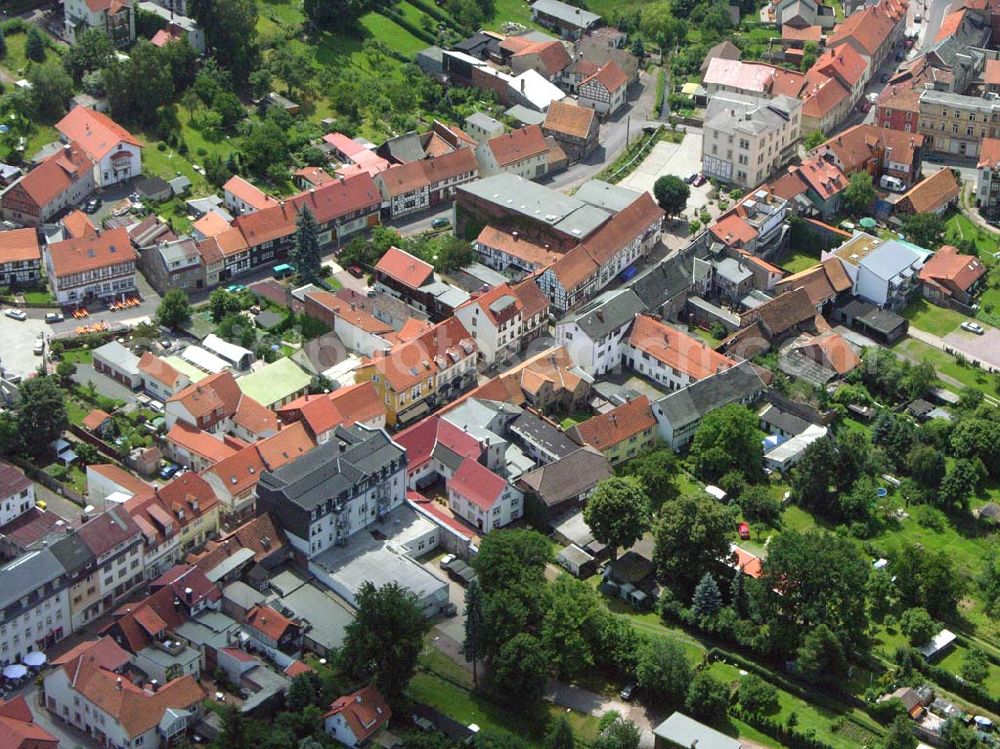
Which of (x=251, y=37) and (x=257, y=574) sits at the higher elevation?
(x=251, y=37)

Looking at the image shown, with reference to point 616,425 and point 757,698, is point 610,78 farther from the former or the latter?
point 757,698

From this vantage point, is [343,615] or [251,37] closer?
[343,615]

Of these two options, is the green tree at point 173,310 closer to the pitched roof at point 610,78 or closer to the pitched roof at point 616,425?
the pitched roof at point 616,425

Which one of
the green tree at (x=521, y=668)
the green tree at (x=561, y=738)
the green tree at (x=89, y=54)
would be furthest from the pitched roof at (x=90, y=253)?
the green tree at (x=561, y=738)

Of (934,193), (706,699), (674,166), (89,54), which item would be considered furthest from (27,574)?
(934,193)

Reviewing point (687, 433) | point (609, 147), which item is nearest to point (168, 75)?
point (609, 147)

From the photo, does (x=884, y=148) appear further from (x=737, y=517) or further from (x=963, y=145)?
(x=737, y=517)
